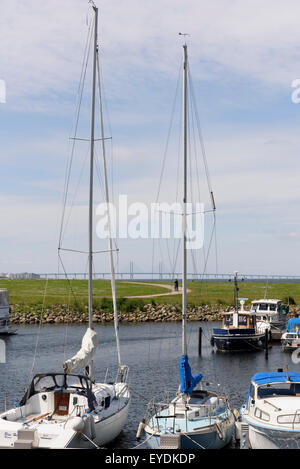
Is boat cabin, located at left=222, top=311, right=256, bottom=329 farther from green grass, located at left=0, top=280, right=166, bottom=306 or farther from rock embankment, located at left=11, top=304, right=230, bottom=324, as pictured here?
green grass, located at left=0, top=280, right=166, bottom=306

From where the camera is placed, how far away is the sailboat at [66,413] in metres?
23.1

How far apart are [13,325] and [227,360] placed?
45291 mm

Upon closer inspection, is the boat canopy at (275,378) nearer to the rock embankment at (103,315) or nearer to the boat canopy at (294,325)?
the boat canopy at (294,325)

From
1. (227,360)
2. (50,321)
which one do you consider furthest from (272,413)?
(50,321)

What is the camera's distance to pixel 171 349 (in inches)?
2559

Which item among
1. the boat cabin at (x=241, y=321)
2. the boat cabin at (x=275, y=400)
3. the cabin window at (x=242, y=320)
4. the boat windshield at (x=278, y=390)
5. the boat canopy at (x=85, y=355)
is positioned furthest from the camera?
the cabin window at (x=242, y=320)

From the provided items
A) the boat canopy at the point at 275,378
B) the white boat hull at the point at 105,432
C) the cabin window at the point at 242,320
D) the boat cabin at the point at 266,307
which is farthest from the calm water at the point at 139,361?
the boat cabin at the point at 266,307

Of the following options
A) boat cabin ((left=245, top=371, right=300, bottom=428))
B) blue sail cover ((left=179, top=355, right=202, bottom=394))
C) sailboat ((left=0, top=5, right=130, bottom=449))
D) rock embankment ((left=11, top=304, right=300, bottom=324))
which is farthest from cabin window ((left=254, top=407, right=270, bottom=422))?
rock embankment ((left=11, top=304, right=300, bottom=324))

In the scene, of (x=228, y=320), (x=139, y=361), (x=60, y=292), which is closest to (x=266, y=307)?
(x=228, y=320)

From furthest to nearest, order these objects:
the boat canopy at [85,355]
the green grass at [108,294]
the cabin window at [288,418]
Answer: the green grass at [108,294], the boat canopy at [85,355], the cabin window at [288,418]

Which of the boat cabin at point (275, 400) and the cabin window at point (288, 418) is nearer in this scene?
the cabin window at point (288, 418)

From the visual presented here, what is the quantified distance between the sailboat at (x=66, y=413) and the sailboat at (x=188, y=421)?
188 centimetres

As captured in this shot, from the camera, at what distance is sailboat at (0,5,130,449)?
911 inches

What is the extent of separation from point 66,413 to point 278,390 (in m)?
10.2
